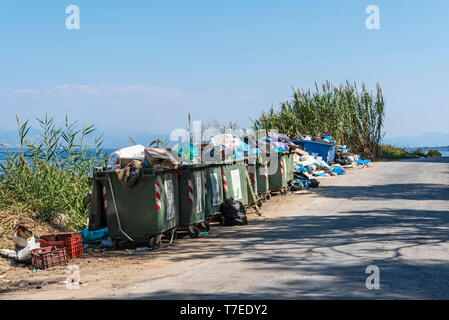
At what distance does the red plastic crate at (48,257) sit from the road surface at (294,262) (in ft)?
0.75

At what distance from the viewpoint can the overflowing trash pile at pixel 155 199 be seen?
768 cm

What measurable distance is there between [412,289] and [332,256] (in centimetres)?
173

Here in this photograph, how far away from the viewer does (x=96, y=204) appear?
A: 8.05m

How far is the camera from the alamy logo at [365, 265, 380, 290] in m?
5.19

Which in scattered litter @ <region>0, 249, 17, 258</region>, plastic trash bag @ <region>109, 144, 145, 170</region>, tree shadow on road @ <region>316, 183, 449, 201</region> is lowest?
tree shadow on road @ <region>316, 183, 449, 201</region>

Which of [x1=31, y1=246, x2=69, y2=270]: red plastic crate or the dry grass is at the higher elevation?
the dry grass

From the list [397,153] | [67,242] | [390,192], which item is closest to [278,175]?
[390,192]

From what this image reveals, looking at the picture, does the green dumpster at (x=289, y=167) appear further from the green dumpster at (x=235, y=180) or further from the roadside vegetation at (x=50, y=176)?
the roadside vegetation at (x=50, y=176)

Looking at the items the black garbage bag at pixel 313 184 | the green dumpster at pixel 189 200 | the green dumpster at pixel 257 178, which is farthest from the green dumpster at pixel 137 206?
the black garbage bag at pixel 313 184

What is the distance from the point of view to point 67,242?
297 inches

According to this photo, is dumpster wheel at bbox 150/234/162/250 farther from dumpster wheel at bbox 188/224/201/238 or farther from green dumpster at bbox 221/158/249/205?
green dumpster at bbox 221/158/249/205

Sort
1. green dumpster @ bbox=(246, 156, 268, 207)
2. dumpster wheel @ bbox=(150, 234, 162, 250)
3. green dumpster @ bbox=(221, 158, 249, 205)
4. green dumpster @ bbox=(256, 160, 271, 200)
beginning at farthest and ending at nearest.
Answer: green dumpster @ bbox=(256, 160, 271, 200) < green dumpster @ bbox=(246, 156, 268, 207) < green dumpster @ bbox=(221, 158, 249, 205) < dumpster wheel @ bbox=(150, 234, 162, 250)

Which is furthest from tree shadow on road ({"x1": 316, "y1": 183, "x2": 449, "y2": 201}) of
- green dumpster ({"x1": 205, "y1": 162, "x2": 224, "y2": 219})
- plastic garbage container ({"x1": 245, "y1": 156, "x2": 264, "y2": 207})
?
green dumpster ({"x1": 205, "y1": 162, "x2": 224, "y2": 219})
